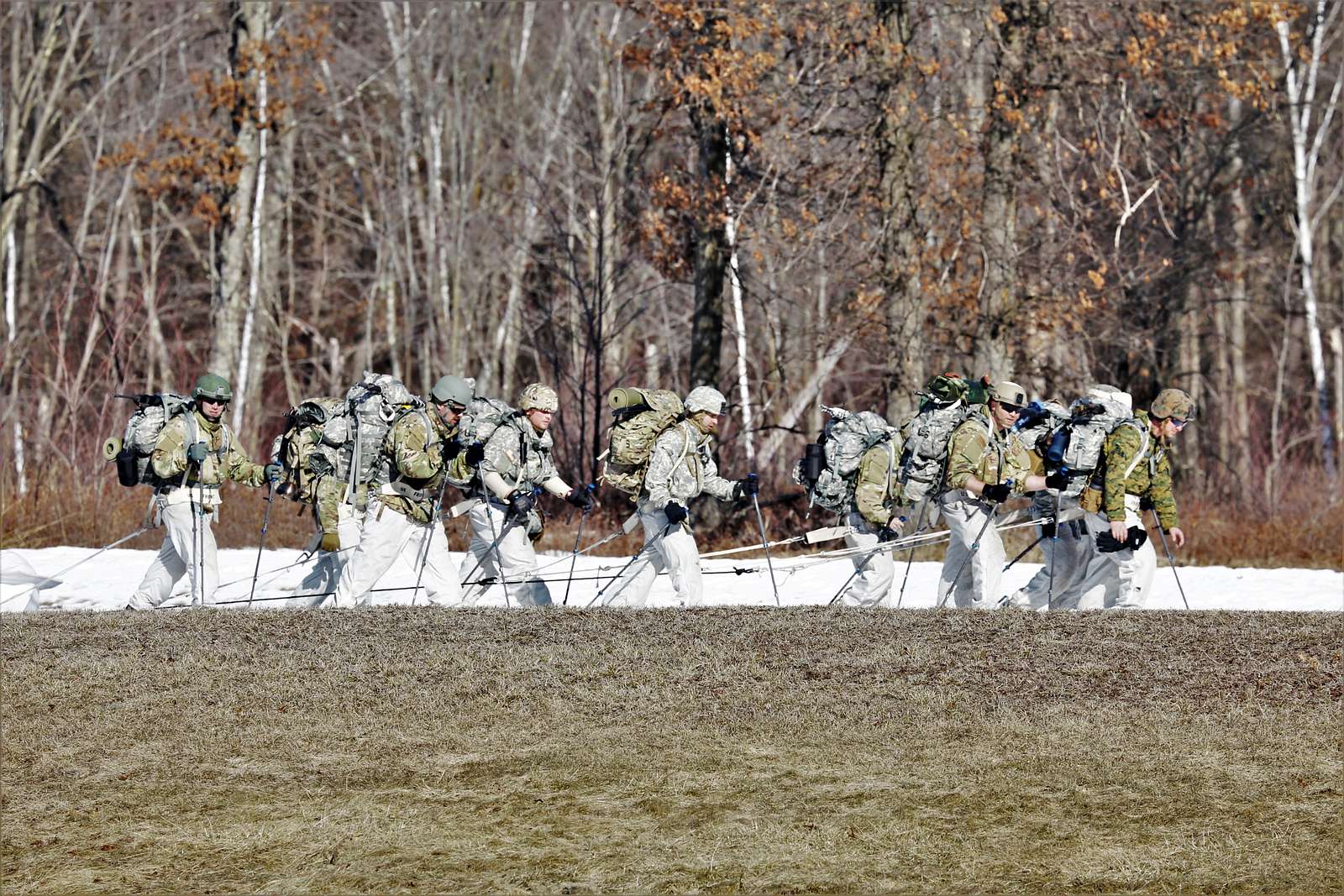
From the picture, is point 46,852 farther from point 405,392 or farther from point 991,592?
point 991,592

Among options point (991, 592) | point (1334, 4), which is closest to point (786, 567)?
point (991, 592)

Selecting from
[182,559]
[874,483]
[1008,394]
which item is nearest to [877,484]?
[874,483]

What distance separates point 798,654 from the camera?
12.0 m

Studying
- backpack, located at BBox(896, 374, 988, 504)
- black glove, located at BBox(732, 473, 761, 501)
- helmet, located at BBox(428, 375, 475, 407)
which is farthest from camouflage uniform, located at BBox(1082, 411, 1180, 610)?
helmet, located at BBox(428, 375, 475, 407)

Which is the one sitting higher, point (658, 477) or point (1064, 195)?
point (1064, 195)

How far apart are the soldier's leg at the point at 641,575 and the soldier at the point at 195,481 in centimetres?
298

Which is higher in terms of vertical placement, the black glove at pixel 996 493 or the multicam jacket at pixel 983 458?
the multicam jacket at pixel 983 458

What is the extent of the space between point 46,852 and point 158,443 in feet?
19.2

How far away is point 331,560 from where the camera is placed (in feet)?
51.3

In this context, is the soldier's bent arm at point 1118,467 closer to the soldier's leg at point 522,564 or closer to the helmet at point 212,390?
the soldier's leg at point 522,564

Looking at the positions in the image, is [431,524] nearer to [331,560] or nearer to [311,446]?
[311,446]

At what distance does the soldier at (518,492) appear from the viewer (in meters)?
14.5

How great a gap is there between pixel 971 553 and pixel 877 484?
0.96m

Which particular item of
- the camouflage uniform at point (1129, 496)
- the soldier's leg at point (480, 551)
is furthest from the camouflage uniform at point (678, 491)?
the camouflage uniform at point (1129, 496)
